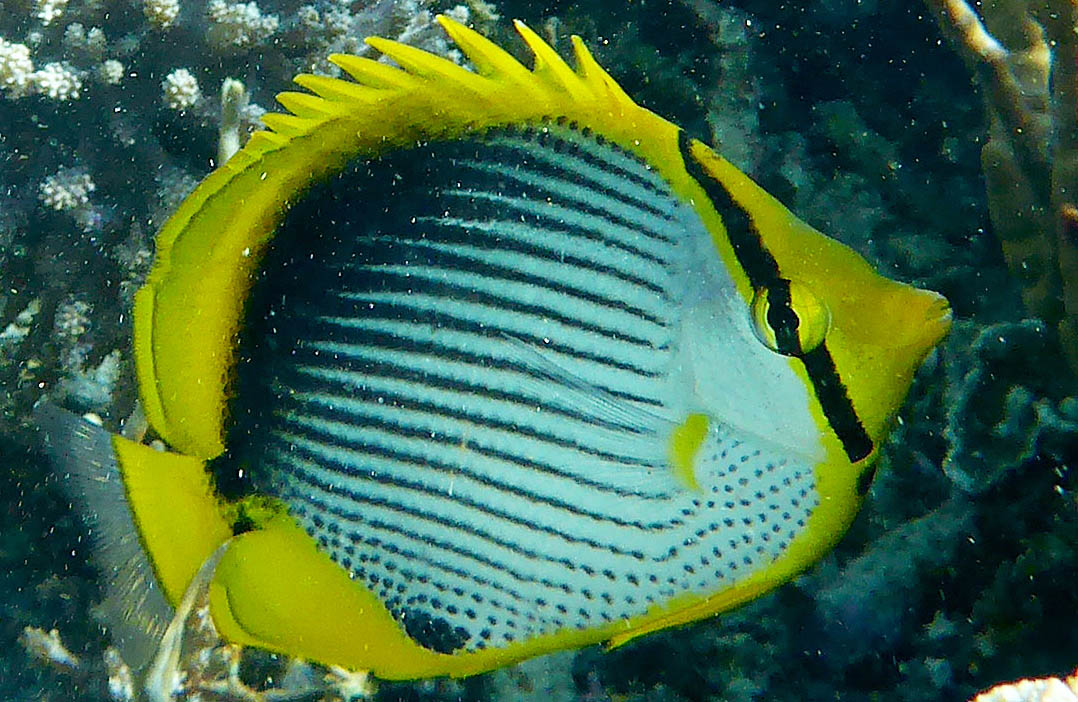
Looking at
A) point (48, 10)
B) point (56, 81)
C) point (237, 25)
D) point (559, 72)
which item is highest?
point (559, 72)

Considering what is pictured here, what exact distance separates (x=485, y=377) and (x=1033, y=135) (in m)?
1.54

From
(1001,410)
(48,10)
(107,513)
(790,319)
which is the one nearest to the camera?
(790,319)

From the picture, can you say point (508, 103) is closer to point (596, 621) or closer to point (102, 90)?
point (596, 621)

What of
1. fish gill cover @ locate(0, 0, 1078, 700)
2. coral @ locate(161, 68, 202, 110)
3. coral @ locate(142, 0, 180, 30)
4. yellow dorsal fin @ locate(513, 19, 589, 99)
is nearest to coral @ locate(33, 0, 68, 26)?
fish gill cover @ locate(0, 0, 1078, 700)

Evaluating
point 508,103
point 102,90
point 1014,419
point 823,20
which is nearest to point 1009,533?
point 1014,419

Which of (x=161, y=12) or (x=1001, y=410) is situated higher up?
(x=1001, y=410)

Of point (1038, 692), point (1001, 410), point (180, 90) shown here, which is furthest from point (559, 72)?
point (180, 90)

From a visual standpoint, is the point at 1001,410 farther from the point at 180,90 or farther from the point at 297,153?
the point at 180,90

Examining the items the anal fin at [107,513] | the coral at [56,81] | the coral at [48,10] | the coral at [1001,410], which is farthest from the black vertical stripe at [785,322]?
the coral at [48,10]

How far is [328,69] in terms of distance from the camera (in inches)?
105

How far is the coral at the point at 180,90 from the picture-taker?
258 cm

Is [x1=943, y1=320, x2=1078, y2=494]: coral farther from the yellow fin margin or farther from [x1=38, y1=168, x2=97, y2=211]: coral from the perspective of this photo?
[x1=38, y1=168, x2=97, y2=211]: coral

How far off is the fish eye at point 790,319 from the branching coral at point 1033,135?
92 centimetres

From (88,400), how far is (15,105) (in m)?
1.01
